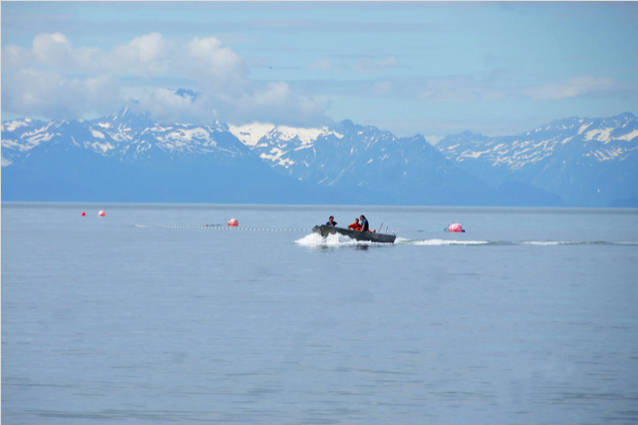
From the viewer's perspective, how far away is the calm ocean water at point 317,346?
84.1ft

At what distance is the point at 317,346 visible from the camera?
34906mm

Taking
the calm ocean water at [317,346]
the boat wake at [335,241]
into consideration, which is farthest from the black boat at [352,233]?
the calm ocean water at [317,346]

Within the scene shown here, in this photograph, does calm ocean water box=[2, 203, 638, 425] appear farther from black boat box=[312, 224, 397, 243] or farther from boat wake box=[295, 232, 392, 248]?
boat wake box=[295, 232, 392, 248]

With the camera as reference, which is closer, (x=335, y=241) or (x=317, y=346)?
(x=317, y=346)

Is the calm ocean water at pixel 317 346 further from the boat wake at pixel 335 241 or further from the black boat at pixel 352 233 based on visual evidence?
the boat wake at pixel 335 241

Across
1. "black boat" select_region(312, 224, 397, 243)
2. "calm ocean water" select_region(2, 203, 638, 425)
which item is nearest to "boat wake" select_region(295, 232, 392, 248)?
"black boat" select_region(312, 224, 397, 243)

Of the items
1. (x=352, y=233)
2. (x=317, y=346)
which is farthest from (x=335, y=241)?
(x=317, y=346)

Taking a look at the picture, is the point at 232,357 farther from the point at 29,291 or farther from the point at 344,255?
the point at 344,255

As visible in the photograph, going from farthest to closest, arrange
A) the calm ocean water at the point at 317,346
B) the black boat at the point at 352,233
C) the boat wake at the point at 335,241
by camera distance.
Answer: the boat wake at the point at 335,241 < the black boat at the point at 352,233 < the calm ocean water at the point at 317,346

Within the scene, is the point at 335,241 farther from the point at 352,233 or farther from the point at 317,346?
the point at 317,346

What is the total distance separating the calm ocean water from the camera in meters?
25.6

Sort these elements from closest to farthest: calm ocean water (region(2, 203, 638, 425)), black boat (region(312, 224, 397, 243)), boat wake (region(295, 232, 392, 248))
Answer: calm ocean water (region(2, 203, 638, 425))
black boat (region(312, 224, 397, 243))
boat wake (region(295, 232, 392, 248))

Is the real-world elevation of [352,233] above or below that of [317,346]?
above

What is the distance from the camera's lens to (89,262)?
77.1 m
